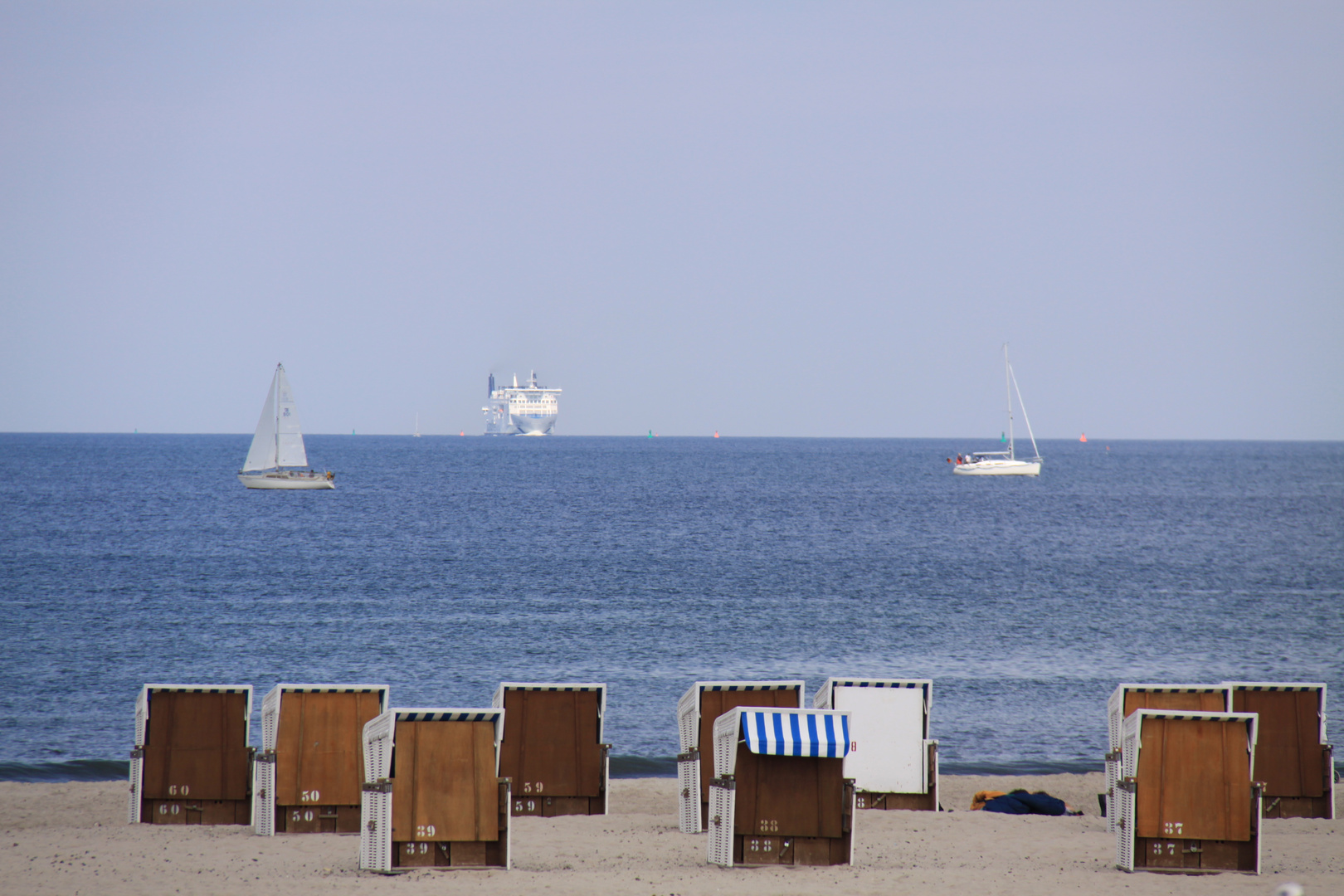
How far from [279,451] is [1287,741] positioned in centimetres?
9310

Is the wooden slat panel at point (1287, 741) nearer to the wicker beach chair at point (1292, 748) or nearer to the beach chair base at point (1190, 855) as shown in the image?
the wicker beach chair at point (1292, 748)

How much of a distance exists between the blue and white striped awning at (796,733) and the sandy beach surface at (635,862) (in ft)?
3.92

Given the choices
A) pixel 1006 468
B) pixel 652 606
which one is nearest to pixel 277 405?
pixel 652 606

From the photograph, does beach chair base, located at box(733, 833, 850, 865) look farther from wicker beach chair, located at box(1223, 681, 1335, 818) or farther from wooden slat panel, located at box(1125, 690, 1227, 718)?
wicker beach chair, located at box(1223, 681, 1335, 818)

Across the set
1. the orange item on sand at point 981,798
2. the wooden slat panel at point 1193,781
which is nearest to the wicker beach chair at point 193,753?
the orange item on sand at point 981,798

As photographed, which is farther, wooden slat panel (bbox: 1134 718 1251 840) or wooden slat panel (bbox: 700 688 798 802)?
wooden slat panel (bbox: 700 688 798 802)

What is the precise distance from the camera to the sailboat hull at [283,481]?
326 ft

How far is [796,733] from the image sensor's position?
11.4 meters

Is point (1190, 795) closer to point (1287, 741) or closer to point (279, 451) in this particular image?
point (1287, 741)

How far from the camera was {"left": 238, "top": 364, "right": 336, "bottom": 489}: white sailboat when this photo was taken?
9594 centimetres

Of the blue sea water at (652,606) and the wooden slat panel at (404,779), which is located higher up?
the wooden slat panel at (404,779)

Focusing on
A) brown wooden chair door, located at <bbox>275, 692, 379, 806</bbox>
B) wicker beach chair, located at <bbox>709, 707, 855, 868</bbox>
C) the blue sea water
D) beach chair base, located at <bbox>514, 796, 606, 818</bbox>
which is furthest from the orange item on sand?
brown wooden chair door, located at <bbox>275, 692, 379, 806</bbox>

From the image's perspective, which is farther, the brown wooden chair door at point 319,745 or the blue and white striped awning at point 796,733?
the brown wooden chair door at point 319,745

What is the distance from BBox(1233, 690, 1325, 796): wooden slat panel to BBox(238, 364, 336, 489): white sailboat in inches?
3454
